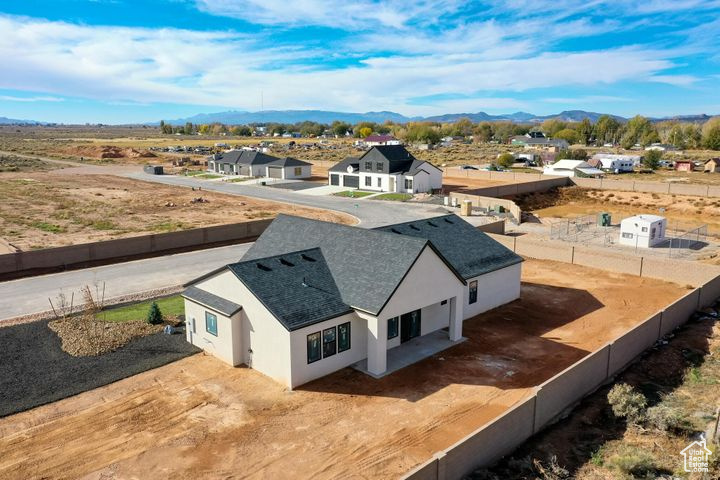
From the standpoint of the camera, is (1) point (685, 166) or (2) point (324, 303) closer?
(2) point (324, 303)

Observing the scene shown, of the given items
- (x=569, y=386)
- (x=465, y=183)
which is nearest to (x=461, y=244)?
(x=569, y=386)

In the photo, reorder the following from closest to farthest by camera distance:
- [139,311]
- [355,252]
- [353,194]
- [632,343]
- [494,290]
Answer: [632,343], [355,252], [139,311], [494,290], [353,194]

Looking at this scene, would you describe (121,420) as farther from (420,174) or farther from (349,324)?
(420,174)

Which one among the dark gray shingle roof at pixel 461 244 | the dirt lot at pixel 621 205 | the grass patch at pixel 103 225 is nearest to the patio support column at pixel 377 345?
the dark gray shingle roof at pixel 461 244

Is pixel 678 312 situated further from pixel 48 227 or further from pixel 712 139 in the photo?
pixel 712 139

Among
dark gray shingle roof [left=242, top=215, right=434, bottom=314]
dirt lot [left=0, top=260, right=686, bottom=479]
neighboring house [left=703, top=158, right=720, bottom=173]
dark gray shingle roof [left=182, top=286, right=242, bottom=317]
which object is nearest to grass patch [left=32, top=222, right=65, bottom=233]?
dark gray shingle roof [left=242, top=215, right=434, bottom=314]
